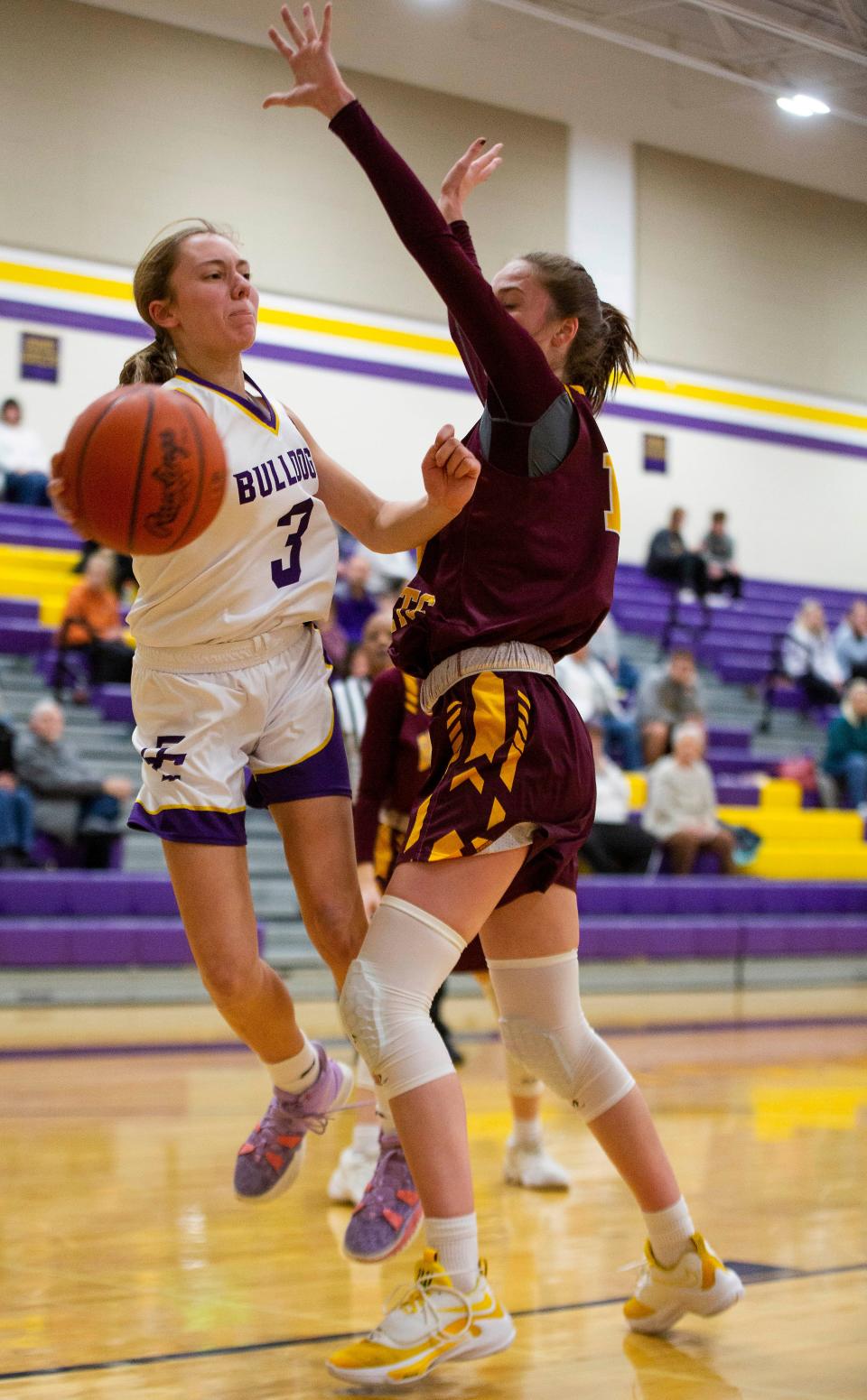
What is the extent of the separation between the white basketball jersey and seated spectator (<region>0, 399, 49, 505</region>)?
1037 cm

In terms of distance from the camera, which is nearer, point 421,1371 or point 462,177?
point 421,1371

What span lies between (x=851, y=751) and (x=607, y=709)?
2.85 metres

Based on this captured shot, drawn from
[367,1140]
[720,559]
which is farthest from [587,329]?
Result: [720,559]

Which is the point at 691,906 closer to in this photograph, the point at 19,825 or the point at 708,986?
the point at 708,986

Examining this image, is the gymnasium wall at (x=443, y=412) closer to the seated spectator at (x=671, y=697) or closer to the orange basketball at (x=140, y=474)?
the seated spectator at (x=671, y=697)

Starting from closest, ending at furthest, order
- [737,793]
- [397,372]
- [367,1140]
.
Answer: [367,1140], [737,793], [397,372]

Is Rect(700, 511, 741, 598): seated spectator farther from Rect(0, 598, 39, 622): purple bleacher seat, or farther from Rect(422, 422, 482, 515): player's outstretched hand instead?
Rect(422, 422, 482, 515): player's outstretched hand

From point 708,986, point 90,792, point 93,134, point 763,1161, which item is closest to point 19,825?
point 90,792

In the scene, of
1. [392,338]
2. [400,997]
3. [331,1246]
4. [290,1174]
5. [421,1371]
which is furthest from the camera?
[392,338]

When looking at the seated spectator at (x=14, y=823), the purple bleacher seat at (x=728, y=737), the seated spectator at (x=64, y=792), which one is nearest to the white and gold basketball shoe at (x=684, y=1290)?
the seated spectator at (x=14, y=823)

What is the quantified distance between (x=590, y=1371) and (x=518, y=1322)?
309 mm

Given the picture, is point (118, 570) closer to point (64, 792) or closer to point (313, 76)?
point (64, 792)

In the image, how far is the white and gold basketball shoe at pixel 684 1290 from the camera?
2965 mm

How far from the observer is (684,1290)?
9.75 ft
